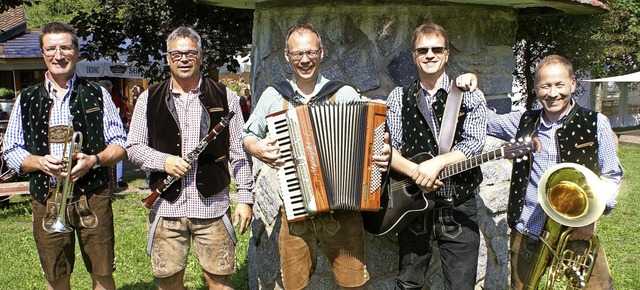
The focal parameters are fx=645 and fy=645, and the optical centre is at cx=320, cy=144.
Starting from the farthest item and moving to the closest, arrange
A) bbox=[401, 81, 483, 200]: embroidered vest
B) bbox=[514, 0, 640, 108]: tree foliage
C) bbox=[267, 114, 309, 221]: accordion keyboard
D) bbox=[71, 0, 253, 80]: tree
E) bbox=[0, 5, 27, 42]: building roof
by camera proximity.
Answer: bbox=[0, 5, 27, 42]: building roof
bbox=[71, 0, 253, 80]: tree
bbox=[514, 0, 640, 108]: tree foliage
bbox=[401, 81, 483, 200]: embroidered vest
bbox=[267, 114, 309, 221]: accordion keyboard

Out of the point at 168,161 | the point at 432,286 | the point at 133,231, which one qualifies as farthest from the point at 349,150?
the point at 133,231

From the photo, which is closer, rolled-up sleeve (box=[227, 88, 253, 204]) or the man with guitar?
the man with guitar

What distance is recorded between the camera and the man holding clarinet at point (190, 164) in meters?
3.54

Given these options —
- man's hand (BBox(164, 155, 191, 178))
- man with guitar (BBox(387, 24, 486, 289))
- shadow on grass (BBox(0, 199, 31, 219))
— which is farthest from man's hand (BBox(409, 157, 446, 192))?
shadow on grass (BBox(0, 199, 31, 219))

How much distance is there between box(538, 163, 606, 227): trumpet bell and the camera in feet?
10.2

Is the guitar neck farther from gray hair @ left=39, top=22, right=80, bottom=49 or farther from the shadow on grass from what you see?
the shadow on grass

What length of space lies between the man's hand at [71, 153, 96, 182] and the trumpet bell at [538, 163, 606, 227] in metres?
2.42

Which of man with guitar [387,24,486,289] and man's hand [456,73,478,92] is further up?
man's hand [456,73,478,92]

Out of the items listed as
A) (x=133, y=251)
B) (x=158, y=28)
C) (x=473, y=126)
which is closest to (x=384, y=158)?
(x=473, y=126)

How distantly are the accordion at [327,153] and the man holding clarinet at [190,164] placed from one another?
488mm

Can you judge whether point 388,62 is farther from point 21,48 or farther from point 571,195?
point 21,48

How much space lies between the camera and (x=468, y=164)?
129 inches

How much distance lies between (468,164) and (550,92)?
584 mm

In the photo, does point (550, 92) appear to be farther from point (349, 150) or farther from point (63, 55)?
point (63, 55)
